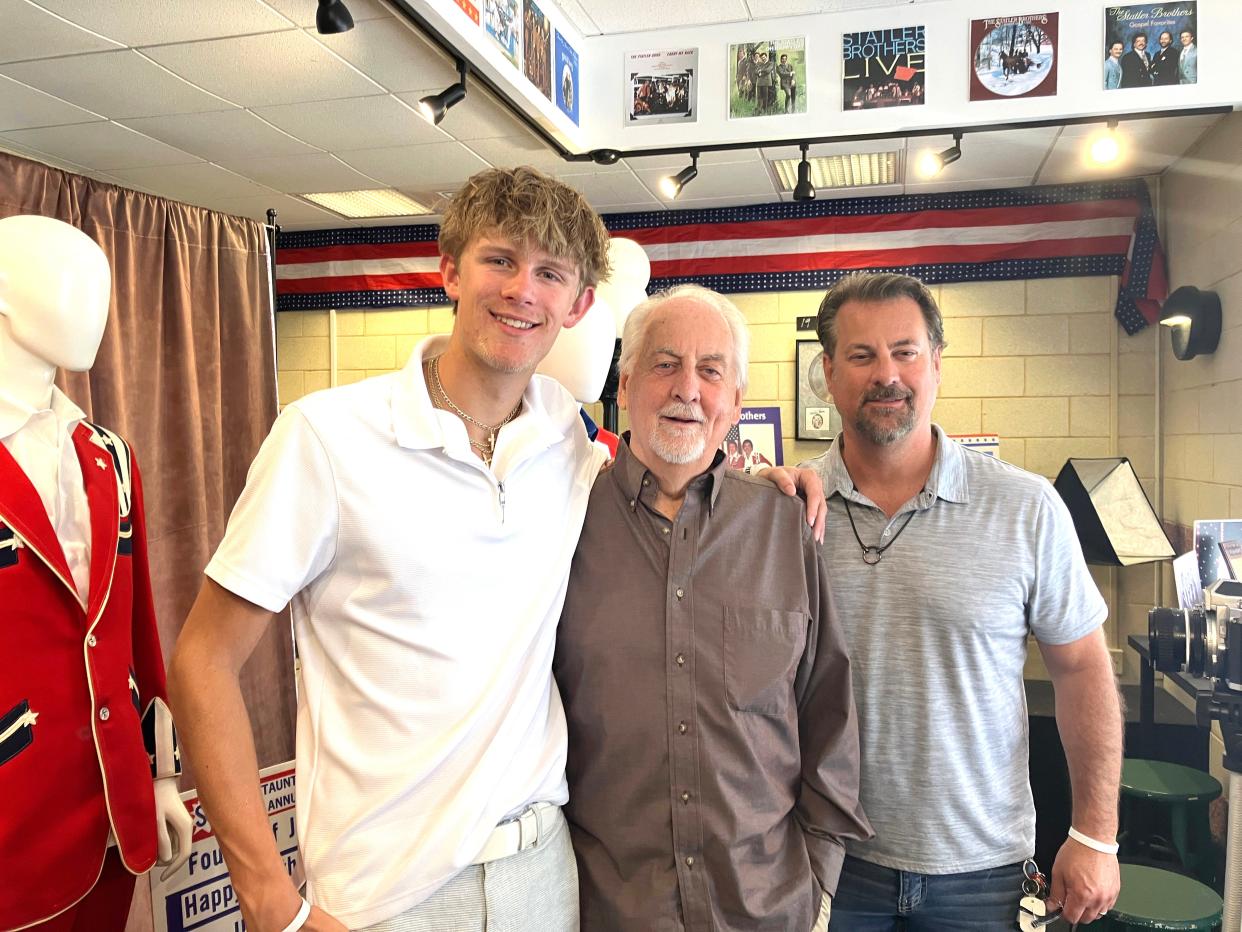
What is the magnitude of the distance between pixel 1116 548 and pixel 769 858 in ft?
11.9

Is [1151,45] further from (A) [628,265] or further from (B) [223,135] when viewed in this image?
(B) [223,135]

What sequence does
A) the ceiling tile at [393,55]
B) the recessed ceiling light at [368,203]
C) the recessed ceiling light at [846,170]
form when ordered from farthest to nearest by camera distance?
the recessed ceiling light at [368,203] → the recessed ceiling light at [846,170] → the ceiling tile at [393,55]

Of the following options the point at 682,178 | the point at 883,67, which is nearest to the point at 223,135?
the point at 682,178

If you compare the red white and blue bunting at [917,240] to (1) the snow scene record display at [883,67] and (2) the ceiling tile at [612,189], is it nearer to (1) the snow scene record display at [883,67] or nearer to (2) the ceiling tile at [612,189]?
(2) the ceiling tile at [612,189]

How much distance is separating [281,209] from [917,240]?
155 inches

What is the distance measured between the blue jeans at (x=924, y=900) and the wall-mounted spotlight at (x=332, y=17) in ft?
8.54

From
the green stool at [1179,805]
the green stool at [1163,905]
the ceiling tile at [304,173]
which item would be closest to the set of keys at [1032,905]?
the green stool at [1163,905]

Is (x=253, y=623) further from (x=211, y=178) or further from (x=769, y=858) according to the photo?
(x=211, y=178)

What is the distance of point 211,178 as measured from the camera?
16.4 feet

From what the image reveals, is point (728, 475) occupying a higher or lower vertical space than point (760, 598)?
higher

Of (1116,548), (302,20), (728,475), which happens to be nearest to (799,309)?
(1116,548)

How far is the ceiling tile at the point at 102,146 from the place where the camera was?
13.9 ft

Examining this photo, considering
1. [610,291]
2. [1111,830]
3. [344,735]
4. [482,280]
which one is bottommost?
[1111,830]

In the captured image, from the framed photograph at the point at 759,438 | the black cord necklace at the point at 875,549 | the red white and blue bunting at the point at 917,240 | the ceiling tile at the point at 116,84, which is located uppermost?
the ceiling tile at the point at 116,84
